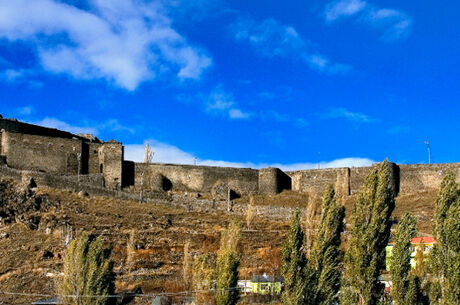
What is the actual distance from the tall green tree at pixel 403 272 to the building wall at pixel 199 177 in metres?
38.5

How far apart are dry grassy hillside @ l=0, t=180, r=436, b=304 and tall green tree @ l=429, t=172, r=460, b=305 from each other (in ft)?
54.6

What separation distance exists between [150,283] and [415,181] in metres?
33.3

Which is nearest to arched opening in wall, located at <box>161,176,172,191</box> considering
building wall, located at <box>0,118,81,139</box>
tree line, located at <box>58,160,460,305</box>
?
building wall, located at <box>0,118,81,139</box>

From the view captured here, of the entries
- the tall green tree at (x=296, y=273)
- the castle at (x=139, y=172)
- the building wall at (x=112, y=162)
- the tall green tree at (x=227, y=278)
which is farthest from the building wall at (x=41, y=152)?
the tall green tree at (x=296, y=273)

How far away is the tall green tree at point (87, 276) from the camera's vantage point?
1383 inches

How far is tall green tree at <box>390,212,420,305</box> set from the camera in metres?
31.0

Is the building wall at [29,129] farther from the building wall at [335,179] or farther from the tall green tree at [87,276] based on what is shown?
the tall green tree at [87,276]

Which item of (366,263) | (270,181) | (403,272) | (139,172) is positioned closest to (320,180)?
(270,181)

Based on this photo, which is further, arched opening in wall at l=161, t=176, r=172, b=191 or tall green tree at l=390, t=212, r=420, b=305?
arched opening in wall at l=161, t=176, r=172, b=191

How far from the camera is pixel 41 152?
63969 mm

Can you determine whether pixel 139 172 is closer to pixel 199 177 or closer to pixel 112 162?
pixel 112 162

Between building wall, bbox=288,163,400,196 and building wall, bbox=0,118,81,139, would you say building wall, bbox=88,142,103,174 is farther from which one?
building wall, bbox=288,163,400,196

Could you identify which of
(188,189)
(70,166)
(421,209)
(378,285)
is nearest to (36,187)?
(70,166)

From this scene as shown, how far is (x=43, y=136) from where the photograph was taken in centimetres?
6450
